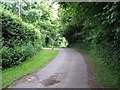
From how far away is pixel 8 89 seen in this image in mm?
4121

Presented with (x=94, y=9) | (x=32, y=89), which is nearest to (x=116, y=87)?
(x=32, y=89)

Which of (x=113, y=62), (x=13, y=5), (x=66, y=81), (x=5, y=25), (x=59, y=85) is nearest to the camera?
(x=59, y=85)

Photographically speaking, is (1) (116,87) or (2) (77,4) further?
(2) (77,4)

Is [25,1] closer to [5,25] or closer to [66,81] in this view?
[5,25]

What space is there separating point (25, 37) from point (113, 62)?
24.4 feet

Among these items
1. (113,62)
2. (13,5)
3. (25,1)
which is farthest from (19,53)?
(25,1)

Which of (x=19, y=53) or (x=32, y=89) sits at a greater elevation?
(x=19, y=53)

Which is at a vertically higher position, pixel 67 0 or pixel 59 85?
pixel 67 0

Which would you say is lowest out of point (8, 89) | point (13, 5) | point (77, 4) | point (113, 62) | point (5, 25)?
point (8, 89)

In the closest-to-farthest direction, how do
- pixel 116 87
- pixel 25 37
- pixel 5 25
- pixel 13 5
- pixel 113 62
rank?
pixel 116 87, pixel 113 62, pixel 5 25, pixel 25 37, pixel 13 5

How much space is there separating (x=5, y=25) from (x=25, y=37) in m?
2.42

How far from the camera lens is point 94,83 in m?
4.49

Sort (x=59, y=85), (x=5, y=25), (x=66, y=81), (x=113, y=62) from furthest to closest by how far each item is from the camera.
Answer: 1. (x=5, y=25)
2. (x=113, y=62)
3. (x=66, y=81)
4. (x=59, y=85)

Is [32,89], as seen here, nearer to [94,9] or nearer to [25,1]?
[94,9]
